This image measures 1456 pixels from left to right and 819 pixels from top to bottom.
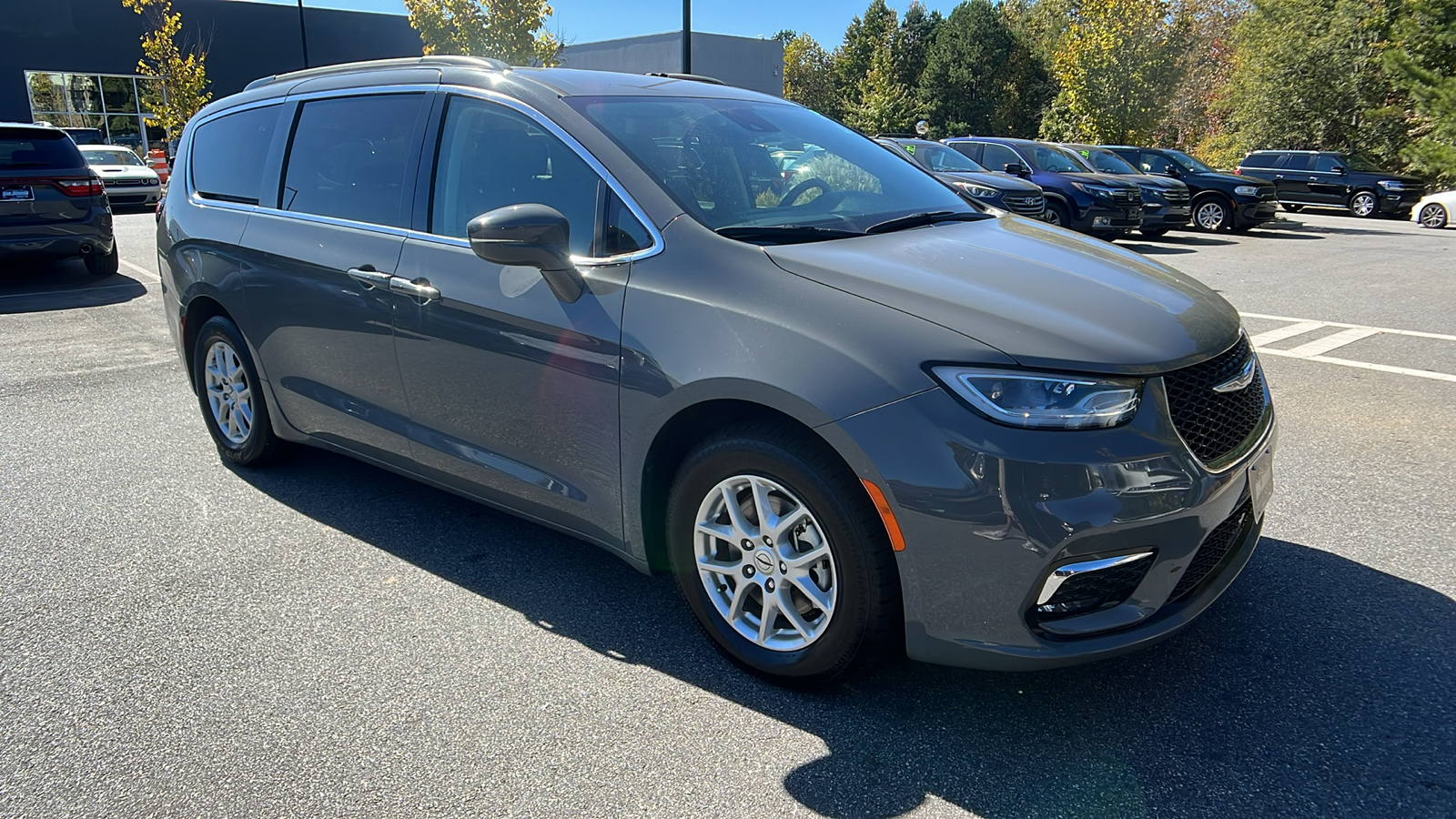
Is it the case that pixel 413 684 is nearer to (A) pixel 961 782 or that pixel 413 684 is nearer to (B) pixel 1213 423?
(A) pixel 961 782

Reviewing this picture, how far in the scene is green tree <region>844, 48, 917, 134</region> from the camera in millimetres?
50781

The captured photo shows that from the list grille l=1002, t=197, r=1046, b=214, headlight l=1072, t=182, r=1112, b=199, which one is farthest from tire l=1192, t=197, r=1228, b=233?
grille l=1002, t=197, r=1046, b=214

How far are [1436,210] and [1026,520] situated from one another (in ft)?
79.6

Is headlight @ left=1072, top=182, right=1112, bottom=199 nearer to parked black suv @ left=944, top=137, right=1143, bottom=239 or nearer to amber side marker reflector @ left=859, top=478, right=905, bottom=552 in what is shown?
parked black suv @ left=944, top=137, right=1143, bottom=239

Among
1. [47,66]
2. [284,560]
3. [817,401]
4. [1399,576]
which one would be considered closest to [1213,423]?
[817,401]

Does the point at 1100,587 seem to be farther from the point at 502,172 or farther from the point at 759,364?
the point at 502,172

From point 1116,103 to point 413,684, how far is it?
37.0 meters

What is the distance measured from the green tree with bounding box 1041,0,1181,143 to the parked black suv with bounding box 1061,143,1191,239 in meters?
18.2

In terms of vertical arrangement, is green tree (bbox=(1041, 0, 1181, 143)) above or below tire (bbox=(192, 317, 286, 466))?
above

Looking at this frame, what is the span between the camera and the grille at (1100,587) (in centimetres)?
243

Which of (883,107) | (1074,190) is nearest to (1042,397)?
(1074,190)

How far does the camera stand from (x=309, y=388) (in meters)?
4.11

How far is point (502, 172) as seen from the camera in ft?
11.1

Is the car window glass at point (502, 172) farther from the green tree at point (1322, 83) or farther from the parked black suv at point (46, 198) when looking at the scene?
the green tree at point (1322, 83)
